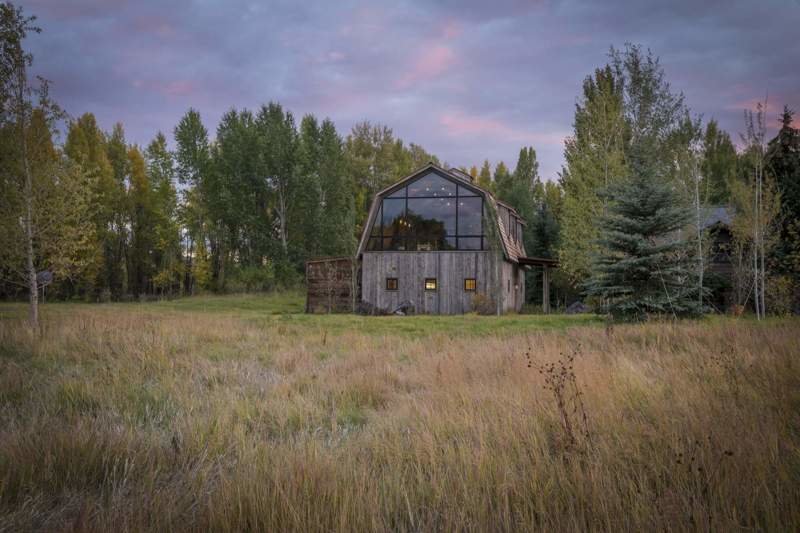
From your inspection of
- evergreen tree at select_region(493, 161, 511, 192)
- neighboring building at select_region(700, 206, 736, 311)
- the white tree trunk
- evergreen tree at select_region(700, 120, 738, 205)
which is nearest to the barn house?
neighboring building at select_region(700, 206, 736, 311)

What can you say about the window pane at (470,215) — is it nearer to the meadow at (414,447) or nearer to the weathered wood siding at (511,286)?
the weathered wood siding at (511,286)

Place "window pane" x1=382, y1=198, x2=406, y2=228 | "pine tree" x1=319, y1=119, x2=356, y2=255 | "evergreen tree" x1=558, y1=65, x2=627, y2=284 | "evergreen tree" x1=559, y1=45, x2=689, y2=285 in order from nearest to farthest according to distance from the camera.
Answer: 1. "evergreen tree" x1=558, y1=65, x2=627, y2=284
2. "evergreen tree" x1=559, y1=45, x2=689, y2=285
3. "window pane" x1=382, y1=198, x2=406, y2=228
4. "pine tree" x1=319, y1=119, x2=356, y2=255

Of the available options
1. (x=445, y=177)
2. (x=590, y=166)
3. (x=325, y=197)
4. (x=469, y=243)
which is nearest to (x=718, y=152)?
(x=590, y=166)

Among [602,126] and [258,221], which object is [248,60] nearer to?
[602,126]

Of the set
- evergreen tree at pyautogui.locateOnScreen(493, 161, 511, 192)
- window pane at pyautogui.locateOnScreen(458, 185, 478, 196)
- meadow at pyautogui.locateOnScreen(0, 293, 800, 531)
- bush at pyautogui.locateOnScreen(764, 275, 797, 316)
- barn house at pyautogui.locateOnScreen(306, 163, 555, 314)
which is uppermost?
evergreen tree at pyautogui.locateOnScreen(493, 161, 511, 192)

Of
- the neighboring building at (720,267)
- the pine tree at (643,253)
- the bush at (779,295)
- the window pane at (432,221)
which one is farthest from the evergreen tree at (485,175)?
the pine tree at (643,253)

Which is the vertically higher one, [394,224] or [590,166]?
[590,166]

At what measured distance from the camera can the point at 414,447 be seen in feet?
11.7

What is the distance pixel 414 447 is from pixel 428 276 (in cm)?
2169

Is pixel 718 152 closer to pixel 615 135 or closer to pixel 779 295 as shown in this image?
pixel 779 295

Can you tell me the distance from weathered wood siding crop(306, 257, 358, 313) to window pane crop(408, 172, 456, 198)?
5657mm

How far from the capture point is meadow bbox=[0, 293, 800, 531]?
249 centimetres

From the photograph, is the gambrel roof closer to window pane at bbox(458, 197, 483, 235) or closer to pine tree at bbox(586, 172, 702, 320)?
window pane at bbox(458, 197, 483, 235)

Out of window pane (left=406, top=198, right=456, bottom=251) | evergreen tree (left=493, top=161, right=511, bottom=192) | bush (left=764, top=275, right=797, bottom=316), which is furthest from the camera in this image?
evergreen tree (left=493, top=161, right=511, bottom=192)
